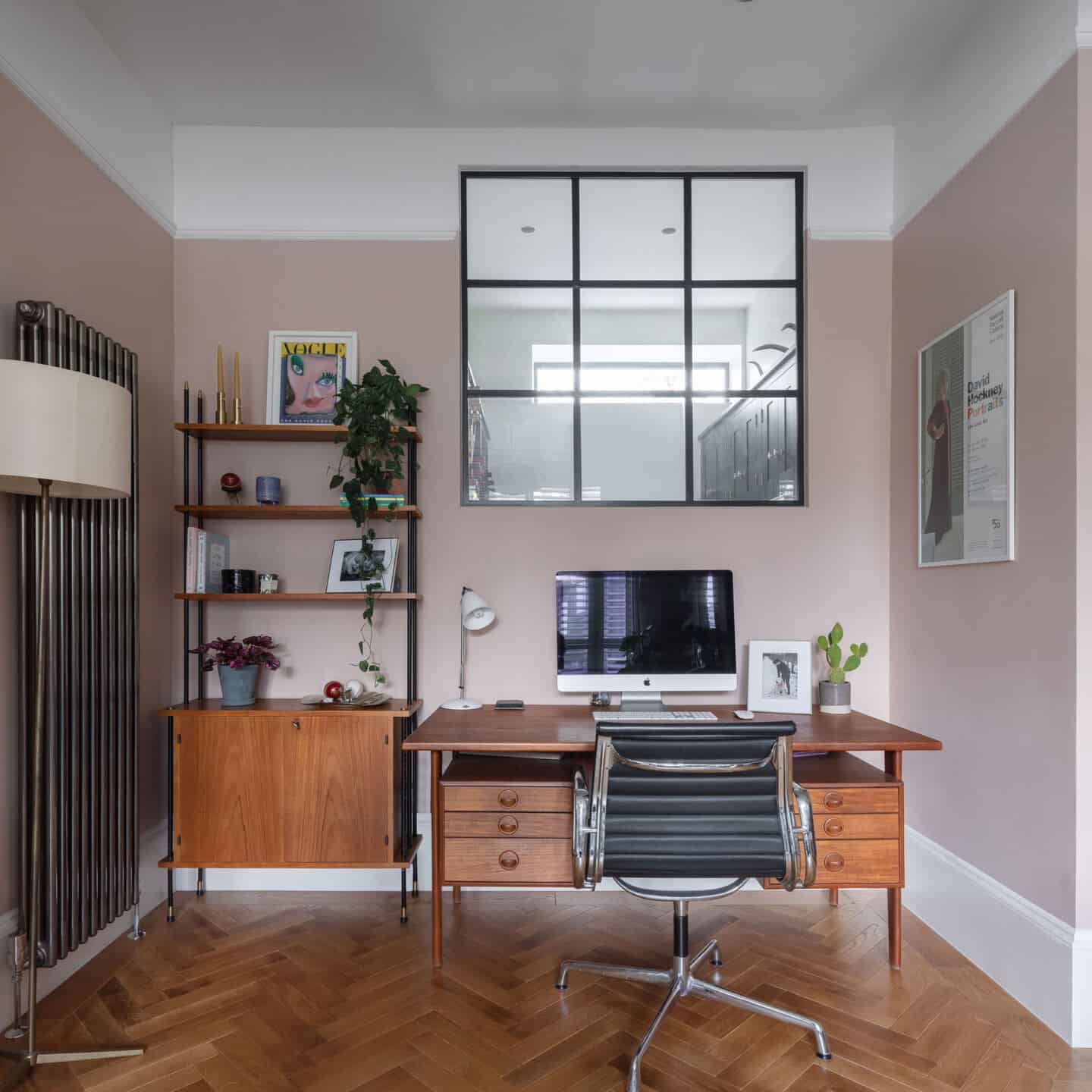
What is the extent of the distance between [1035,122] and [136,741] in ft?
11.7

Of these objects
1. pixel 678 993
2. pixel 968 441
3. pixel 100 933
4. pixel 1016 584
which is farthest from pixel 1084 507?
pixel 100 933

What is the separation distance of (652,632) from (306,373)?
1.78 m

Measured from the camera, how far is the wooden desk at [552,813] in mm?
2498

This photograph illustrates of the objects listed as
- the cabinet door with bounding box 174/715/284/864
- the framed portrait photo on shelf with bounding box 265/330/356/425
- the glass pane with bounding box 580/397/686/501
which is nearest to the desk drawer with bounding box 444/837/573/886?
the cabinet door with bounding box 174/715/284/864

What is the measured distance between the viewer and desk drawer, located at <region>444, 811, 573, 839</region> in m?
2.54

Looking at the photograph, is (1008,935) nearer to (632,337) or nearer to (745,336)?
(745,336)

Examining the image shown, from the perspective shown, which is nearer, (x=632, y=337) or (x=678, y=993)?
(x=678, y=993)

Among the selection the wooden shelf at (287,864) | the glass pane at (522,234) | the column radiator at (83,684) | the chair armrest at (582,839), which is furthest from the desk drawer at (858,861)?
the glass pane at (522,234)

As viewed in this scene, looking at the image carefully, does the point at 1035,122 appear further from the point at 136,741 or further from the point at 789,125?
the point at 136,741

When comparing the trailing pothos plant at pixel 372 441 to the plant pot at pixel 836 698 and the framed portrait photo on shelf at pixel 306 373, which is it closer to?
the framed portrait photo on shelf at pixel 306 373

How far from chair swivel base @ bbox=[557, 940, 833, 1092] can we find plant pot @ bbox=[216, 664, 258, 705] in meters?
1.52

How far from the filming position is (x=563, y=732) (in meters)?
2.65

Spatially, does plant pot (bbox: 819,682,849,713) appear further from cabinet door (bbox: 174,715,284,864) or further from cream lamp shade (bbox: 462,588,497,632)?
cabinet door (bbox: 174,715,284,864)

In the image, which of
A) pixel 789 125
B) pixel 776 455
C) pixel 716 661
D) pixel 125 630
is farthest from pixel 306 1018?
pixel 789 125
